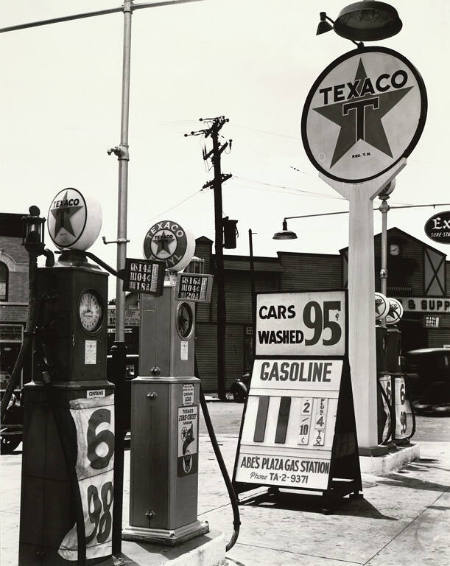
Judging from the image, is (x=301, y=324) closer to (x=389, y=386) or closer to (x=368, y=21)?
(x=389, y=386)

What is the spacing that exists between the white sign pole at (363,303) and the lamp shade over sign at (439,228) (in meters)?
3.94

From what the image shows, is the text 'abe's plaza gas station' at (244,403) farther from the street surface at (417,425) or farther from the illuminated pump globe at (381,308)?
the street surface at (417,425)

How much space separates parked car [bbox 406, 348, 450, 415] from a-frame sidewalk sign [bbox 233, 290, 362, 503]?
43.9 feet

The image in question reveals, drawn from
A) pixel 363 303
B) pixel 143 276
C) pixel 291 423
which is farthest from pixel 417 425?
pixel 143 276

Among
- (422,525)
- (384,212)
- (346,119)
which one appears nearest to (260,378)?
(422,525)

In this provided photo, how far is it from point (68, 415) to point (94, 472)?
16.9 inches

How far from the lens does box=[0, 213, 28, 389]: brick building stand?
2805cm

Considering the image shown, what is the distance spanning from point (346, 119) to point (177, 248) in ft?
15.4

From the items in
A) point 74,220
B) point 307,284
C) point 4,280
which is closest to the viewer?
point 74,220

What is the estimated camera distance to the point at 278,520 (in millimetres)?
6688

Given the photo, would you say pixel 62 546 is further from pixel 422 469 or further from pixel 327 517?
pixel 422 469

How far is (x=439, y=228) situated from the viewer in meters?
13.1

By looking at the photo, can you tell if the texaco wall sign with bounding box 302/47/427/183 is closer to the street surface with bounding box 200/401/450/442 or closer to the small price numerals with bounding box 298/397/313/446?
the small price numerals with bounding box 298/397/313/446

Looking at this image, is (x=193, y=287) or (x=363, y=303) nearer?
(x=193, y=287)
